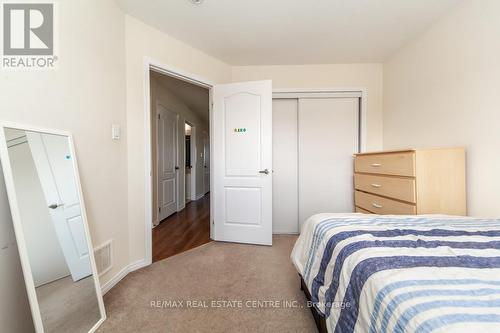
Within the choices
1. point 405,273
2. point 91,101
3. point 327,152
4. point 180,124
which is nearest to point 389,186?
point 327,152

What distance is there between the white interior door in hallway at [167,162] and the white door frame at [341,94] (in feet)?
6.49

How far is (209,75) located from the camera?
2643 millimetres

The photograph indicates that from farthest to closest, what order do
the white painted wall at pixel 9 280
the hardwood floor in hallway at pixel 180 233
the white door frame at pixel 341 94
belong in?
the white door frame at pixel 341 94 < the hardwood floor in hallway at pixel 180 233 < the white painted wall at pixel 9 280

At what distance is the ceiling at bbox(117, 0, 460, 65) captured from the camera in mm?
1801

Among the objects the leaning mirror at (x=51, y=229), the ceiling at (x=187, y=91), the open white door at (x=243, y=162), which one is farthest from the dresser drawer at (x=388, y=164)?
the ceiling at (x=187, y=91)

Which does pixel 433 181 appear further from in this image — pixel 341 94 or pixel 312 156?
pixel 341 94

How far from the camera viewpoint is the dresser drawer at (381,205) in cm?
174

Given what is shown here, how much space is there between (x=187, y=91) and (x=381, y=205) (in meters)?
3.47

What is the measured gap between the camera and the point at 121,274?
5.99 ft

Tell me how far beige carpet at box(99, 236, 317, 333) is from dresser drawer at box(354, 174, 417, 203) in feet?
3.76

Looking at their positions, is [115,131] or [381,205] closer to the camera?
[115,131]

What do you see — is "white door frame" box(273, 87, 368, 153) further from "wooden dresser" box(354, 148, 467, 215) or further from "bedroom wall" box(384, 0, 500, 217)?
"wooden dresser" box(354, 148, 467, 215)

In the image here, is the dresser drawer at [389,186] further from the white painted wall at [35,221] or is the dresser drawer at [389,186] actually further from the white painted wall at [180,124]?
the white painted wall at [180,124]

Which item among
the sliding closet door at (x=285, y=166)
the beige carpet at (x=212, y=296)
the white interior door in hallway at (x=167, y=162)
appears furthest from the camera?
the white interior door in hallway at (x=167, y=162)
